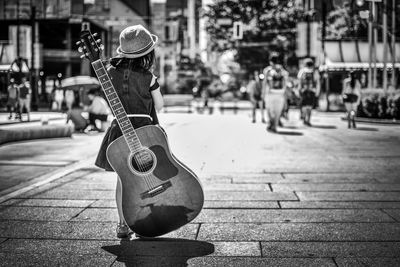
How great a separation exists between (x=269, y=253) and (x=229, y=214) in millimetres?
1288

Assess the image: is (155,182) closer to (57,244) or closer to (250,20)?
(57,244)

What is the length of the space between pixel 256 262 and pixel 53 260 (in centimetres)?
134

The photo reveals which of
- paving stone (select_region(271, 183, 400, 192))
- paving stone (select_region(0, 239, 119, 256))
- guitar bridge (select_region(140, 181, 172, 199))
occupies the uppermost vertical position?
guitar bridge (select_region(140, 181, 172, 199))

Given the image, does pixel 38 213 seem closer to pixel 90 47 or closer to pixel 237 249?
pixel 90 47

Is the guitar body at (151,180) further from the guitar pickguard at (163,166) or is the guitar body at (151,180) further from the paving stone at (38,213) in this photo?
the paving stone at (38,213)

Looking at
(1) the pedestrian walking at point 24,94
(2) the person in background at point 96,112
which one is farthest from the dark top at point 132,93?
(1) the pedestrian walking at point 24,94

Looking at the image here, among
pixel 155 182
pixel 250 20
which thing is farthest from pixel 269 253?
pixel 250 20

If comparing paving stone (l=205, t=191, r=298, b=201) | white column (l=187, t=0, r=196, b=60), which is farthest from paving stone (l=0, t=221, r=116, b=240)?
white column (l=187, t=0, r=196, b=60)

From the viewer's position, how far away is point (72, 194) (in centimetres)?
616

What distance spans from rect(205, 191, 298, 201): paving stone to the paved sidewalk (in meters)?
0.01

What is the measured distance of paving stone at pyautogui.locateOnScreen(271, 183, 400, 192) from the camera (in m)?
6.46

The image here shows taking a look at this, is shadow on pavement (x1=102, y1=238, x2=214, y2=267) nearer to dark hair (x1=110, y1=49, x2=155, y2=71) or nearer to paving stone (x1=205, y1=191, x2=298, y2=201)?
dark hair (x1=110, y1=49, x2=155, y2=71)

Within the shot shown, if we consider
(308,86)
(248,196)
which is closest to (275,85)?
(308,86)

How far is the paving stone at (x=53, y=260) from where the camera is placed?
12.0 ft
